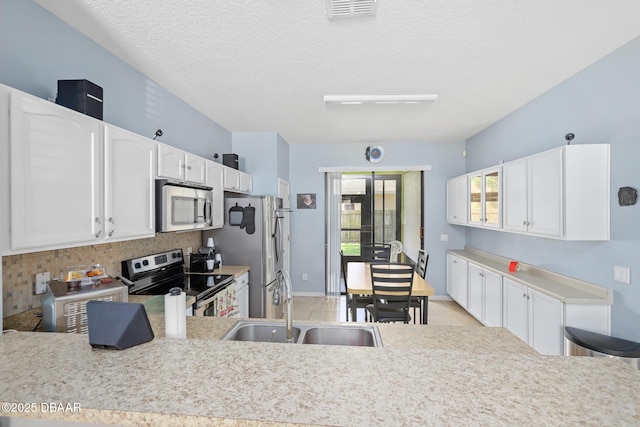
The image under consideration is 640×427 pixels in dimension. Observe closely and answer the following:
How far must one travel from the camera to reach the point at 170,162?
7.97 ft

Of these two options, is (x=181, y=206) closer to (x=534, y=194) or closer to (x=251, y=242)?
(x=251, y=242)

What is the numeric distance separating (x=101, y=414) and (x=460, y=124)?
461 centimetres

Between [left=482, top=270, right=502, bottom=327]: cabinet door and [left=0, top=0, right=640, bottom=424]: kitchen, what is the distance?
1.40 feet

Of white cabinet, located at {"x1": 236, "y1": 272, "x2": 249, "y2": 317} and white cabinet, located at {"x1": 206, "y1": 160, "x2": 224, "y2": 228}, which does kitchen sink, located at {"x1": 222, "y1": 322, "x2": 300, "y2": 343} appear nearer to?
white cabinet, located at {"x1": 236, "y1": 272, "x2": 249, "y2": 317}

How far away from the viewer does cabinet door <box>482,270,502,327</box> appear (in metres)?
3.33

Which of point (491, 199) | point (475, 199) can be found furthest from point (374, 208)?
point (491, 199)

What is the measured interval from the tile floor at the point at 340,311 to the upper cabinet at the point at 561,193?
159 cm

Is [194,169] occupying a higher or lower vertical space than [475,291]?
higher

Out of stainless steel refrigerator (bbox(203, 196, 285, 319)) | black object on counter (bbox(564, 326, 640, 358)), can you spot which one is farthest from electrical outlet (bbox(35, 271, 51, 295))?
black object on counter (bbox(564, 326, 640, 358))

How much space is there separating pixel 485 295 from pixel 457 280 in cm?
92

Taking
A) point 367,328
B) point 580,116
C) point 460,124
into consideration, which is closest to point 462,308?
point 460,124

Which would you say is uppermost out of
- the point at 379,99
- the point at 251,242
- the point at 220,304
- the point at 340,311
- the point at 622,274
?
the point at 379,99

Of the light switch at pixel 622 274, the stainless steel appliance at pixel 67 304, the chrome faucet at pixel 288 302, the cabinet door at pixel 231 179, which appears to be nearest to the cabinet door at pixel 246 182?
the cabinet door at pixel 231 179

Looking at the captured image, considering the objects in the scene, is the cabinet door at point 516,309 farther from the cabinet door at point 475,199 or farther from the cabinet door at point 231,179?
the cabinet door at point 231,179
